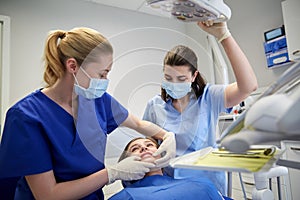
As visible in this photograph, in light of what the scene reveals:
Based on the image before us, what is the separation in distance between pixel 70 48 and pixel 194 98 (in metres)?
0.58

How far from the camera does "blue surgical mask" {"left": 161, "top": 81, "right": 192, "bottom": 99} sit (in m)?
1.00

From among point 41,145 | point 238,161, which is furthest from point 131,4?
point 238,161

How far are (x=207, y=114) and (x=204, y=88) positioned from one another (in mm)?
123

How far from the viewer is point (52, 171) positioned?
2.66 feet

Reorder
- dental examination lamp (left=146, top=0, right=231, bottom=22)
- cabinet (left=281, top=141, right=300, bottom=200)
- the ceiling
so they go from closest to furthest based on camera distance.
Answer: dental examination lamp (left=146, top=0, right=231, bottom=22), cabinet (left=281, top=141, right=300, bottom=200), the ceiling

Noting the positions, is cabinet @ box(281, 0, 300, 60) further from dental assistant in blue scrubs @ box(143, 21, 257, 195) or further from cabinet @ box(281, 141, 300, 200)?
dental assistant in blue scrubs @ box(143, 21, 257, 195)

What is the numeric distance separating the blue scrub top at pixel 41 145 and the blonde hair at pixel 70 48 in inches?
4.5

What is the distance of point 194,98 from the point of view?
3.59 feet

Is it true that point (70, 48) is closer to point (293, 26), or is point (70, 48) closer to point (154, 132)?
point (154, 132)

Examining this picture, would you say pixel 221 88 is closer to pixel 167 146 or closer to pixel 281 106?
pixel 167 146

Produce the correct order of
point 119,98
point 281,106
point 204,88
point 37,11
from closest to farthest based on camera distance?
point 281,106 → point 119,98 → point 204,88 → point 37,11

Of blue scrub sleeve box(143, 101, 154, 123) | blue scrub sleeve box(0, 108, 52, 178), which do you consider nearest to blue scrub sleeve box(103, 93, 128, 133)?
blue scrub sleeve box(143, 101, 154, 123)

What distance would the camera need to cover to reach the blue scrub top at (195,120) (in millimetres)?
1033

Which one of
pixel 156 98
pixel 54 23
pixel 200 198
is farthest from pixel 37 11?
pixel 200 198
